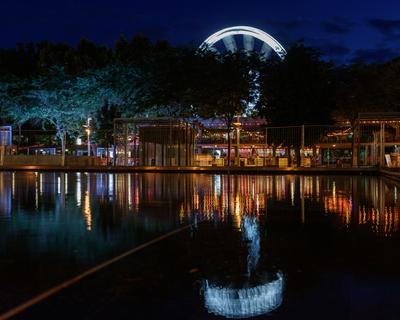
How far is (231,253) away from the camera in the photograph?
24.6 feet

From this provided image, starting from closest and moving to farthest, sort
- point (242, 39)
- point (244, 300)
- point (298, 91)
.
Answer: point (244, 300), point (298, 91), point (242, 39)

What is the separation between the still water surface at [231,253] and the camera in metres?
5.16

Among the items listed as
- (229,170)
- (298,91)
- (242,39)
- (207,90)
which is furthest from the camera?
(242,39)

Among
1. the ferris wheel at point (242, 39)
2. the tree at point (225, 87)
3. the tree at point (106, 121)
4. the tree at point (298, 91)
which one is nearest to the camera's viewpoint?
the tree at point (298, 91)

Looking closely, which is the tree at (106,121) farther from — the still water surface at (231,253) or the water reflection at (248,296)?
the water reflection at (248,296)

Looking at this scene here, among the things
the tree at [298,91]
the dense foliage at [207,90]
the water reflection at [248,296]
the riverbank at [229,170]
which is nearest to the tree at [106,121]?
the dense foliage at [207,90]

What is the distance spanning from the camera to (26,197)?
16.3 metres

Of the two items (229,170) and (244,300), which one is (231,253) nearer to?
(244,300)

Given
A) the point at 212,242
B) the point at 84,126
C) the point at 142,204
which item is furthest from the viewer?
the point at 84,126

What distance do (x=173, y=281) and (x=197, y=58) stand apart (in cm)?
4258

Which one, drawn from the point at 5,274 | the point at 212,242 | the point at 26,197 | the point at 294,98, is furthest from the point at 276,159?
the point at 5,274

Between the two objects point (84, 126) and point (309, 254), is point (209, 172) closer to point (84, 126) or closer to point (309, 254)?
point (84, 126)

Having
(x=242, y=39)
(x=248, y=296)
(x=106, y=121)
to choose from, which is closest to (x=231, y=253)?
(x=248, y=296)

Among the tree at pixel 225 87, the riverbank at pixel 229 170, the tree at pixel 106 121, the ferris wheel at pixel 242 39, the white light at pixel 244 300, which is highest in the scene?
the ferris wheel at pixel 242 39
